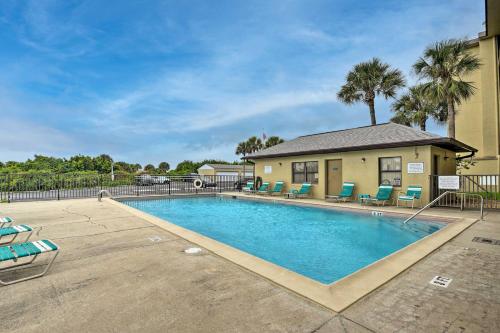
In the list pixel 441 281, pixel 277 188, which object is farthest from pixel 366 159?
pixel 441 281

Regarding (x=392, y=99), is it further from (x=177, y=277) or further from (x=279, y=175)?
(x=177, y=277)

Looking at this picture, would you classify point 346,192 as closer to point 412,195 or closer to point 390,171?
point 390,171

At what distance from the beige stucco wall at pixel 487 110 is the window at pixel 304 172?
493 inches

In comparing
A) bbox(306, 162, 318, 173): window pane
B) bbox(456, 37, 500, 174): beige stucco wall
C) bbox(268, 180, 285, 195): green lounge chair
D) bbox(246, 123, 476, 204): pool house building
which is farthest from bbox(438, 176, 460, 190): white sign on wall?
bbox(456, 37, 500, 174): beige stucco wall

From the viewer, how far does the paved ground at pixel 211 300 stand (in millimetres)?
2258

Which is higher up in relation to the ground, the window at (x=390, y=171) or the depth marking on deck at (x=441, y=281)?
the window at (x=390, y=171)

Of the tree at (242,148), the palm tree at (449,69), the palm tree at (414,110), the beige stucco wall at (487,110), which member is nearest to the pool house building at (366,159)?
the palm tree at (449,69)

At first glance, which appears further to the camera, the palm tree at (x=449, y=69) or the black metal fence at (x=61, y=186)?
the palm tree at (x=449, y=69)

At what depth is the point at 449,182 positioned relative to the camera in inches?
368

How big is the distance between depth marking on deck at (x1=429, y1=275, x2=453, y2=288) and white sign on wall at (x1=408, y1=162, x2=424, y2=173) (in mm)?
8609

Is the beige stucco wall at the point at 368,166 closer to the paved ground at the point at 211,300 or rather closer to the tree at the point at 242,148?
the paved ground at the point at 211,300

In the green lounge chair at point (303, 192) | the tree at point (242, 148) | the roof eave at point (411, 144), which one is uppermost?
the tree at point (242, 148)

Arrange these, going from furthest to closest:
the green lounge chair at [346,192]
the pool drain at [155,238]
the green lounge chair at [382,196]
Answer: the green lounge chair at [346,192]
the green lounge chair at [382,196]
the pool drain at [155,238]

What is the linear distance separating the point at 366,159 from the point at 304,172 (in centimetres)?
386
